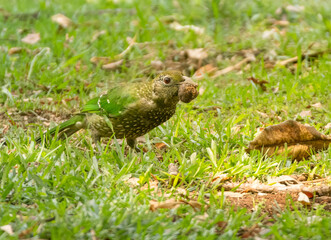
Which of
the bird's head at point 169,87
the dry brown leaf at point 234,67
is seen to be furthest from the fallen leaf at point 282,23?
the bird's head at point 169,87

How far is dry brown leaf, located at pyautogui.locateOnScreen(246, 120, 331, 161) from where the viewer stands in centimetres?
465

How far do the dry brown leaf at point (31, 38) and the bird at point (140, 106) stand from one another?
325cm

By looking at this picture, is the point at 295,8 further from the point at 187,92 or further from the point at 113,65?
the point at 187,92

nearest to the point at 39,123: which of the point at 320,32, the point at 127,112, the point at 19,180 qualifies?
the point at 127,112

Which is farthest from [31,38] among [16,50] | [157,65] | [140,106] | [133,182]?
[133,182]

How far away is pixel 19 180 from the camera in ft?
12.6

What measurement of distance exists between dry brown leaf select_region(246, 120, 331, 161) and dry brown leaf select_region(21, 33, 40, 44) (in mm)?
4234

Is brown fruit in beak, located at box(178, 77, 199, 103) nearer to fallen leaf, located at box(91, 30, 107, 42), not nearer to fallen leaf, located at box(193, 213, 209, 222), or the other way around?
fallen leaf, located at box(193, 213, 209, 222)

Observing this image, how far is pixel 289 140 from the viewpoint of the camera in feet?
15.5

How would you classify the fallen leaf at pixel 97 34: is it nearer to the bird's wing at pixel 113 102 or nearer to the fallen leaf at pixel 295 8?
the fallen leaf at pixel 295 8

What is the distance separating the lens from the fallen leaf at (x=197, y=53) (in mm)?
7315

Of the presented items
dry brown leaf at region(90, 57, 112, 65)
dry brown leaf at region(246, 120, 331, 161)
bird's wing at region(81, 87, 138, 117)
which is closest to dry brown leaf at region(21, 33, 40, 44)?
dry brown leaf at region(90, 57, 112, 65)

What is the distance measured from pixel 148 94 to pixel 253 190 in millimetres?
1186

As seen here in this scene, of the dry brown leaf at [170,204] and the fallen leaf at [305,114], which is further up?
the dry brown leaf at [170,204]
